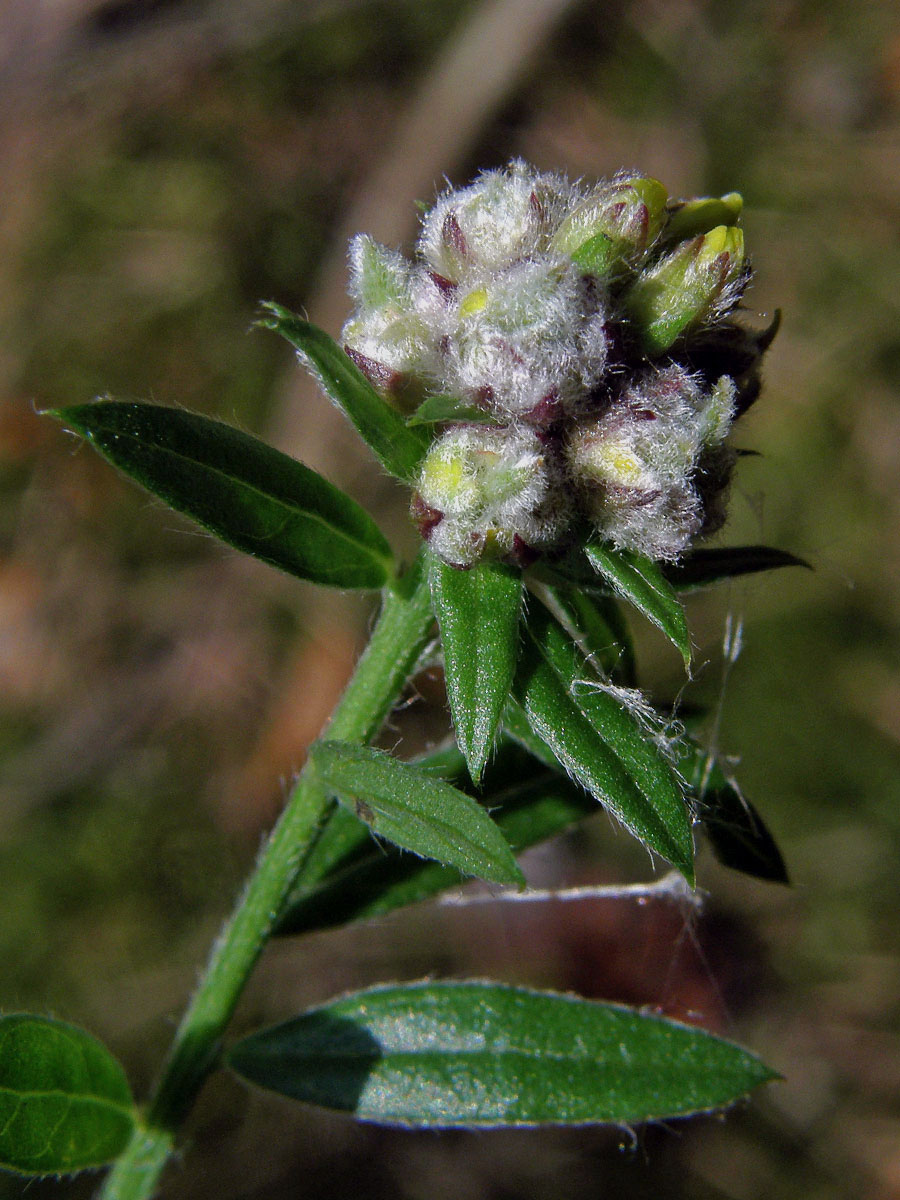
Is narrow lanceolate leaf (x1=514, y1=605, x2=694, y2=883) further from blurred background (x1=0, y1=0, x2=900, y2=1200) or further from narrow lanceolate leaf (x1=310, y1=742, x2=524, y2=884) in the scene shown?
blurred background (x1=0, y1=0, x2=900, y2=1200)

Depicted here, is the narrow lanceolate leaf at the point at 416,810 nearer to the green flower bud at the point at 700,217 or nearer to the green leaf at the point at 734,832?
the green leaf at the point at 734,832

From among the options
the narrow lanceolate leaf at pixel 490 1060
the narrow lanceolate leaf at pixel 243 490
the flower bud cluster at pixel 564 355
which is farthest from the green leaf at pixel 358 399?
the narrow lanceolate leaf at pixel 490 1060

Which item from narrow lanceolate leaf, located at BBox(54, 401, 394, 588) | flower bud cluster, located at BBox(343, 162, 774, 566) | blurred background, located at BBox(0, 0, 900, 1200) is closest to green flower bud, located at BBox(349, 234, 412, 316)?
flower bud cluster, located at BBox(343, 162, 774, 566)

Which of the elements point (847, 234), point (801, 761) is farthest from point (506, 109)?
point (801, 761)

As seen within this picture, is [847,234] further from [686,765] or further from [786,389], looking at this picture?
[686,765]

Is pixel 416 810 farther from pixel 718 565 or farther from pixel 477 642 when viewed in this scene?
pixel 718 565

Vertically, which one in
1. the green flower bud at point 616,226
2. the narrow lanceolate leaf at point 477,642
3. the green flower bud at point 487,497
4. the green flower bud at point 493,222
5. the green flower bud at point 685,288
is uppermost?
the green flower bud at point 493,222
